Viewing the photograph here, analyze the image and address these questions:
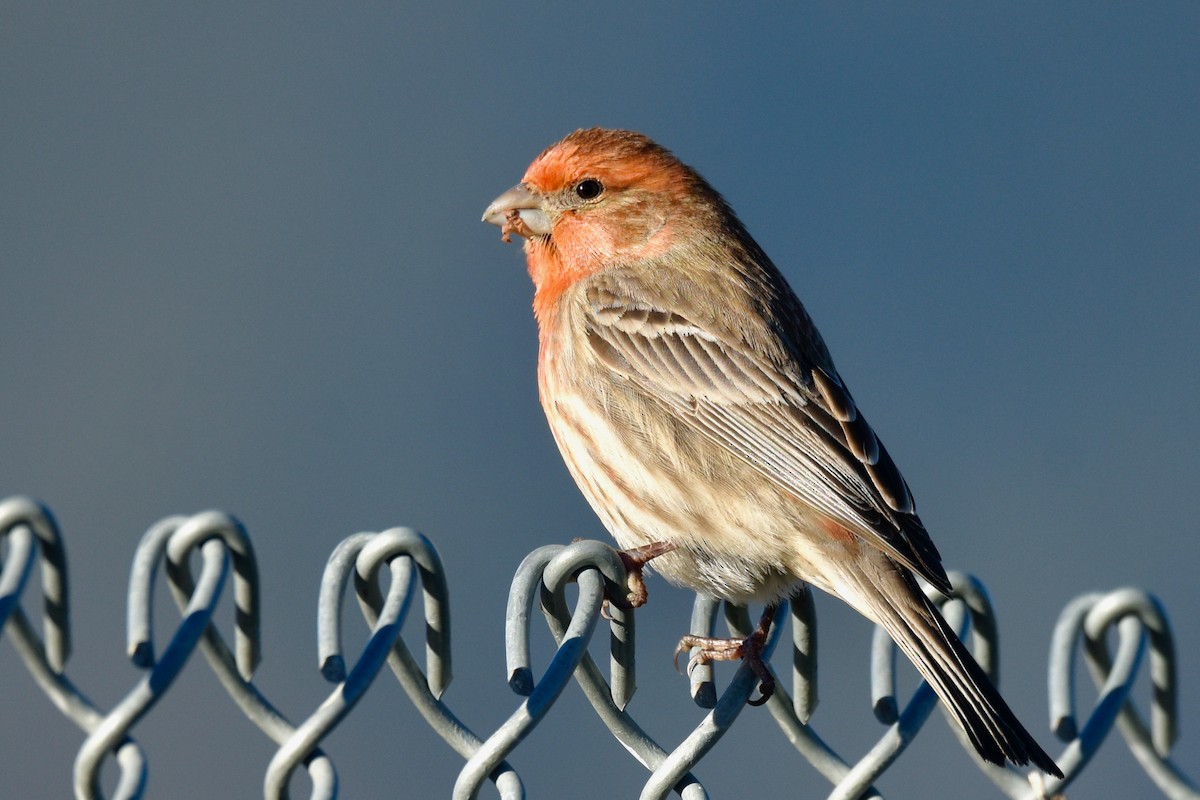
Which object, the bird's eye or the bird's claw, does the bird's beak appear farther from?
the bird's claw

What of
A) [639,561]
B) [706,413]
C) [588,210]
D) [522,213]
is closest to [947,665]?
[639,561]

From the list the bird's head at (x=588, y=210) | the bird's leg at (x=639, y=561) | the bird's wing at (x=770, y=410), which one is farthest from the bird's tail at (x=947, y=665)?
the bird's head at (x=588, y=210)

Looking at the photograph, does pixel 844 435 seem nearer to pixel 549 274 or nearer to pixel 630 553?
pixel 630 553

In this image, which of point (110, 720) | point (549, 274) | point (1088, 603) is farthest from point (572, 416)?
point (110, 720)

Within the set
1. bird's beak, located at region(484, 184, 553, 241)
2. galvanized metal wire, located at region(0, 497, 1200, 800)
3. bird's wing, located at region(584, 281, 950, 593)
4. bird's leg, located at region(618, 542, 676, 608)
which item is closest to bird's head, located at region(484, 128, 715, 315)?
bird's beak, located at region(484, 184, 553, 241)

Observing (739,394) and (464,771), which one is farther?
(739,394)

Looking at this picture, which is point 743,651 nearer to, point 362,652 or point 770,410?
point 362,652
